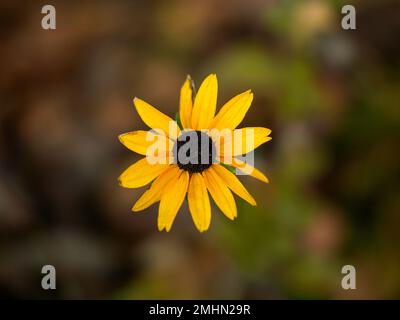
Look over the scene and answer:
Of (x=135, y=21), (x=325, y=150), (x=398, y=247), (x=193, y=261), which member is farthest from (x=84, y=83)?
(x=398, y=247)

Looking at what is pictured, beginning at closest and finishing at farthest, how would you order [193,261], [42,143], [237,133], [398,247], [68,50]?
[237,133] → [398,247] → [193,261] → [42,143] → [68,50]

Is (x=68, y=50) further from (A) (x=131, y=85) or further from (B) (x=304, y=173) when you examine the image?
(B) (x=304, y=173)

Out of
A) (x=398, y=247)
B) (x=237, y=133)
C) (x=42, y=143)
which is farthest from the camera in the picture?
(x=42, y=143)

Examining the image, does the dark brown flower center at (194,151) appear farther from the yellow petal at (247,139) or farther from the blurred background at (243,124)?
the blurred background at (243,124)

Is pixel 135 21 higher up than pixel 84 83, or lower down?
higher up

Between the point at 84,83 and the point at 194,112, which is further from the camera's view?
the point at 84,83

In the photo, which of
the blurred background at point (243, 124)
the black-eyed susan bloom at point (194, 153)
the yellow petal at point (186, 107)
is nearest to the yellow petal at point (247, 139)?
the black-eyed susan bloom at point (194, 153)

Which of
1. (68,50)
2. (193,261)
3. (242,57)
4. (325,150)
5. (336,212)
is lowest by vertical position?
(193,261)

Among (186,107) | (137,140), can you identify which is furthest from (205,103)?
(137,140)
